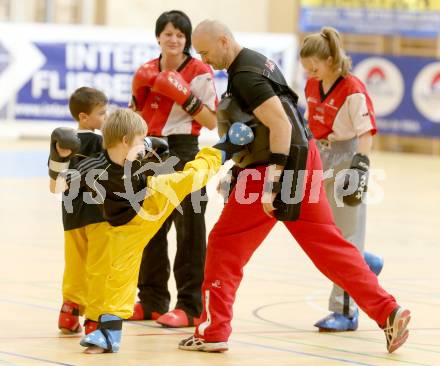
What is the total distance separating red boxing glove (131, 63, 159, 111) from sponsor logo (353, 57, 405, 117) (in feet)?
49.8

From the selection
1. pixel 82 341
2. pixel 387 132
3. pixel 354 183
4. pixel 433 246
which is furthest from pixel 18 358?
pixel 387 132

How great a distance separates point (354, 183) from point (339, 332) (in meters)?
0.92

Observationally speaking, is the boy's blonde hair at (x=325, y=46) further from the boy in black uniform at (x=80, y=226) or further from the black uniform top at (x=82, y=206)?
the black uniform top at (x=82, y=206)

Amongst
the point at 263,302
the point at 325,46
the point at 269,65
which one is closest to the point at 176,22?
the point at 325,46

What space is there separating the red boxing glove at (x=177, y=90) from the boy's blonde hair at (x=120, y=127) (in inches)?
34.5

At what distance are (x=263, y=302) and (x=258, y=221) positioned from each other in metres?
1.73

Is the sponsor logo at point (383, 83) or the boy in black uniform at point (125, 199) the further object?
the sponsor logo at point (383, 83)

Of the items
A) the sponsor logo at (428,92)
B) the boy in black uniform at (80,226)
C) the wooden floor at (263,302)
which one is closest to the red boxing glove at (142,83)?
the boy in black uniform at (80,226)

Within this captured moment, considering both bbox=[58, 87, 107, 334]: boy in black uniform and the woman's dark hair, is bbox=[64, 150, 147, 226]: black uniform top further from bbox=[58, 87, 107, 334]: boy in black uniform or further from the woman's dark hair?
the woman's dark hair

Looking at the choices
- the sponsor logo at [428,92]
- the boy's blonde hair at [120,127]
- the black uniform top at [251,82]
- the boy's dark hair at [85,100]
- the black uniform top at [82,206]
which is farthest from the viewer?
the sponsor logo at [428,92]

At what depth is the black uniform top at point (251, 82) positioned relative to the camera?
6.01 meters

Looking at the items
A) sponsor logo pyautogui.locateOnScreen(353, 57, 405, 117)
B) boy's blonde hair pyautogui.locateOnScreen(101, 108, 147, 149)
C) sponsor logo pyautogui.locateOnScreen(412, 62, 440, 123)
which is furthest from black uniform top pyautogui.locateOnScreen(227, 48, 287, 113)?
sponsor logo pyautogui.locateOnScreen(353, 57, 405, 117)

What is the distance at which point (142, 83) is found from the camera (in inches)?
283

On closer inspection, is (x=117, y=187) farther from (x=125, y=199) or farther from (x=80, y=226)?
(x=80, y=226)
